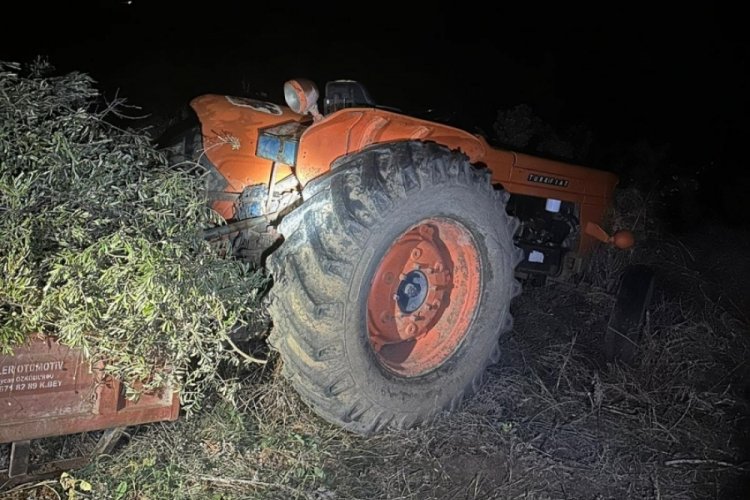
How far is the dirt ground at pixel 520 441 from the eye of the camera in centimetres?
306

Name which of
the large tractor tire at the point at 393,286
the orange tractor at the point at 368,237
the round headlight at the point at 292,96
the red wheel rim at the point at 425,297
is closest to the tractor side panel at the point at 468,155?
the orange tractor at the point at 368,237

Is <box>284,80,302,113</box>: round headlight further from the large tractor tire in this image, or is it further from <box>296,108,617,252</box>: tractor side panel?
the large tractor tire

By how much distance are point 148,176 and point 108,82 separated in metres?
8.32

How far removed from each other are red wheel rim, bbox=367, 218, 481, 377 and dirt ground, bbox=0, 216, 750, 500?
0.37 meters

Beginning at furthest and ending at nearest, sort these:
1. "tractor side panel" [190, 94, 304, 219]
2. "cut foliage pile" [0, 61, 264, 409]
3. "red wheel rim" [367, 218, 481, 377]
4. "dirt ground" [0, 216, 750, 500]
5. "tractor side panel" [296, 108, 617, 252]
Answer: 1. "tractor side panel" [190, 94, 304, 219]
2. "red wheel rim" [367, 218, 481, 377]
3. "tractor side panel" [296, 108, 617, 252]
4. "dirt ground" [0, 216, 750, 500]
5. "cut foliage pile" [0, 61, 264, 409]

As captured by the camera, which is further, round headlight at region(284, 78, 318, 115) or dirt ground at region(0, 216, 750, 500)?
round headlight at region(284, 78, 318, 115)

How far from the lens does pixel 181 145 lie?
427 centimetres

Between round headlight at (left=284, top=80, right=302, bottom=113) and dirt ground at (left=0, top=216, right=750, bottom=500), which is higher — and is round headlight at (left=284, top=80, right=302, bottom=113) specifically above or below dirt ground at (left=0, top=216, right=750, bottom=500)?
above

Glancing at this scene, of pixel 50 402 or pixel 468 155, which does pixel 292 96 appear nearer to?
pixel 468 155

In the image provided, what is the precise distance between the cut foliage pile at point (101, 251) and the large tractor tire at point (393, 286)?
31 cm

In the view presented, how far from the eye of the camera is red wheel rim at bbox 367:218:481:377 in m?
3.66

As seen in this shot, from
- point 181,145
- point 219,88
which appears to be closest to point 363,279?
point 181,145

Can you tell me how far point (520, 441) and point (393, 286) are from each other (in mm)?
989

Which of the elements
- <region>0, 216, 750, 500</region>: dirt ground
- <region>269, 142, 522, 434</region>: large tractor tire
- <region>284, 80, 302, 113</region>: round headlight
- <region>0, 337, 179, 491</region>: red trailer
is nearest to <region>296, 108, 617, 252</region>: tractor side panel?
<region>269, 142, 522, 434</region>: large tractor tire
